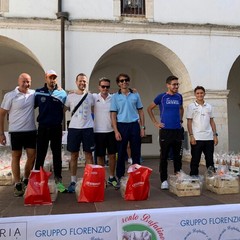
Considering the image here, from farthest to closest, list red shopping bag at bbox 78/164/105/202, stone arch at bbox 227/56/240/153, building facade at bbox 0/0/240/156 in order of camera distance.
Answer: stone arch at bbox 227/56/240/153, building facade at bbox 0/0/240/156, red shopping bag at bbox 78/164/105/202

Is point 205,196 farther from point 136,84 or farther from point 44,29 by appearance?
point 136,84

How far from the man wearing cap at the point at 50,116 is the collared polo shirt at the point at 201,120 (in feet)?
7.04

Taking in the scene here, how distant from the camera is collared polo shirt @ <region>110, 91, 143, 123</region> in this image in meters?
5.16

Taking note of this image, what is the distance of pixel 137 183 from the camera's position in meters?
4.62

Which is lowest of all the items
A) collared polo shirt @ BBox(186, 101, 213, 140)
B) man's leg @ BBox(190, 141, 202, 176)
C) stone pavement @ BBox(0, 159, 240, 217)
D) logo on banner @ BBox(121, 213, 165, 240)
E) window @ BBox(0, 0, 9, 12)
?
stone pavement @ BBox(0, 159, 240, 217)

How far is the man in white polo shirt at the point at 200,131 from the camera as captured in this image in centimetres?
553

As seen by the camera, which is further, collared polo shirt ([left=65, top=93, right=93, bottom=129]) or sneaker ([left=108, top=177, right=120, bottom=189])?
sneaker ([left=108, top=177, right=120, bottom=189])

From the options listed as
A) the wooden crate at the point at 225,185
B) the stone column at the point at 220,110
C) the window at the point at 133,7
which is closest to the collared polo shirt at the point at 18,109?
the wooden crate at the point at 225,185

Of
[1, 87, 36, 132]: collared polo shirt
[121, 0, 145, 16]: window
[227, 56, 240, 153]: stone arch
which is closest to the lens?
[1, 87, 36, 132]: collared polo shirt

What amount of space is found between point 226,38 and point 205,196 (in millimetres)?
7057

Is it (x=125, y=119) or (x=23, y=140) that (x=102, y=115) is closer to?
(x=125, y=119)

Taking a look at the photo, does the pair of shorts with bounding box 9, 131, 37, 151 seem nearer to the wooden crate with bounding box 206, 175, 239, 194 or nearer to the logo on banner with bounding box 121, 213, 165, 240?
the logo on banner with bounding box 121, 213, 165, 240

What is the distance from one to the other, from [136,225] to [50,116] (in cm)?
262

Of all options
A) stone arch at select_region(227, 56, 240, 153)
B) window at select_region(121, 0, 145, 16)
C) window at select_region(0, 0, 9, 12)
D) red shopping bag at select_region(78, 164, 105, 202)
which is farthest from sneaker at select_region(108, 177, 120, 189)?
stone arch at select_region(227, 56, 240, 153)
